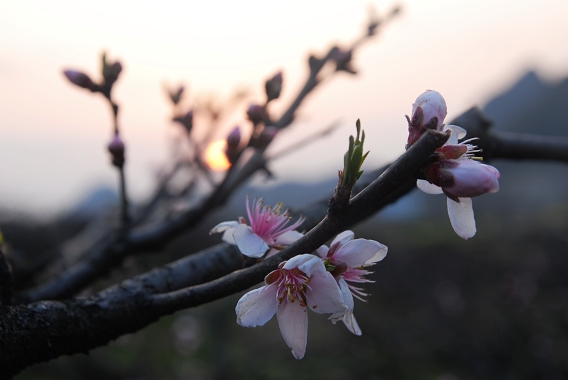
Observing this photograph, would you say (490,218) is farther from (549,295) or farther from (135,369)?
(135,369)

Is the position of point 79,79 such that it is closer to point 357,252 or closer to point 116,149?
point 116,149

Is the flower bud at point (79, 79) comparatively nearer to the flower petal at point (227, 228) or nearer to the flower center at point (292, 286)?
the flower petal at point (227, 228)

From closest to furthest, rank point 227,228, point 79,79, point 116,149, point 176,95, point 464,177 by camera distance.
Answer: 1. point 464,177
2. point 227,228
3. point 116,149
4. point 79,79
5. point 176,95

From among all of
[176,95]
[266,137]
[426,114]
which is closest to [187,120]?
[176,95]

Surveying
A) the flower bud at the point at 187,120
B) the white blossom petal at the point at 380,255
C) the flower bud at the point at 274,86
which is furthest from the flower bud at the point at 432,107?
the flower bud at the point at 187,120

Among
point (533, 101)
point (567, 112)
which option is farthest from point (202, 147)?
point (533, 101)
